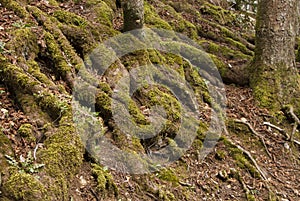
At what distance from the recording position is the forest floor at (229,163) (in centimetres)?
409

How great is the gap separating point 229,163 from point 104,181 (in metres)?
2.78

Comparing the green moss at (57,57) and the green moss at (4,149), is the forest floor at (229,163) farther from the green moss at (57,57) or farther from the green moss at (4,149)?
the green moss at (57,57)

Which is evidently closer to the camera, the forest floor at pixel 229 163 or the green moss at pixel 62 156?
the green moss at pixel 62 156

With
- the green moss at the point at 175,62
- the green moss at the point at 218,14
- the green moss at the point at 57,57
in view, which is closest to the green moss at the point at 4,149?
the green moss at the point at 57,57

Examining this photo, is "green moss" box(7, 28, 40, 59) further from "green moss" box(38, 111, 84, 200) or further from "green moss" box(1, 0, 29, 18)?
"green moss" box(38, 111, 84, 200)

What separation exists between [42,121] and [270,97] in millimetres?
5268

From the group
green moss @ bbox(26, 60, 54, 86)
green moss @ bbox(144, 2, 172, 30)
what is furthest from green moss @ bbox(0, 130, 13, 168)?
green moss @ bbox(144, 2, 172, 30)

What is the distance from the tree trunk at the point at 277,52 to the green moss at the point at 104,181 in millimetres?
4633

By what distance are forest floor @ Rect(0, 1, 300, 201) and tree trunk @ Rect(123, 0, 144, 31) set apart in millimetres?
779

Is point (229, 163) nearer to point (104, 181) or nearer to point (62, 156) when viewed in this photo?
point (104, 181)

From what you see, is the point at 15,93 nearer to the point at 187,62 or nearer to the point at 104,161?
the point at 104,161

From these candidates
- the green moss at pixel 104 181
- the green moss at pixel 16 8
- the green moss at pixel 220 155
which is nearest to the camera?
the green moss at pixel 104 181

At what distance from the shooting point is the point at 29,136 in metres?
3.88

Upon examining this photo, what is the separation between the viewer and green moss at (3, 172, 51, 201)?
10.3 feet
